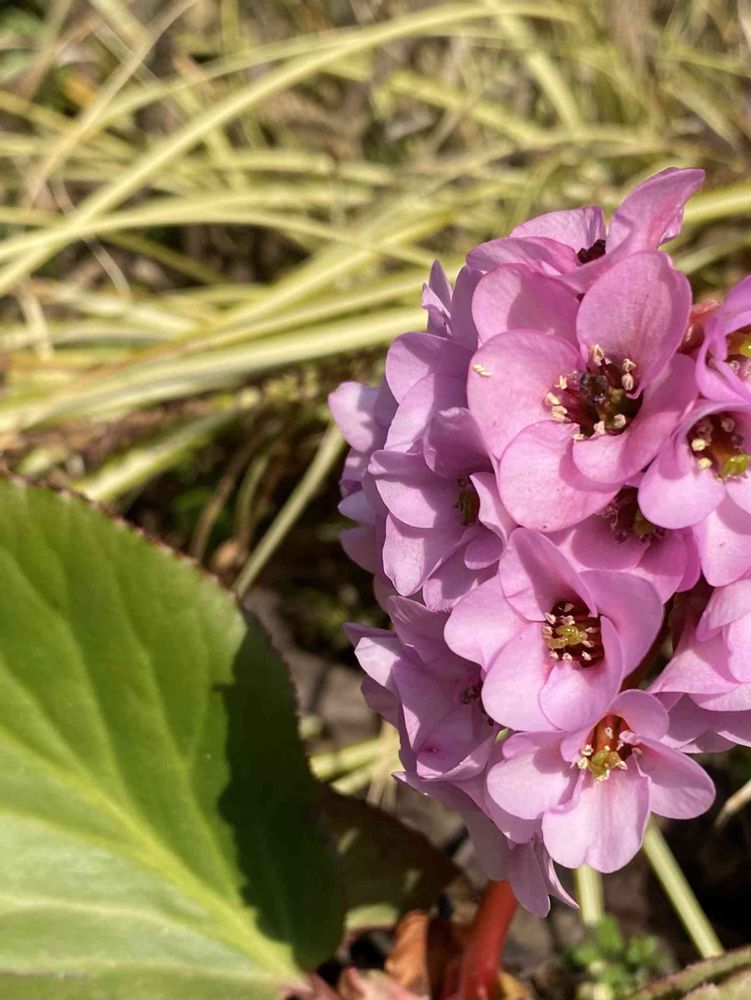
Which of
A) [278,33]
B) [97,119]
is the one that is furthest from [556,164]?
[278,33]

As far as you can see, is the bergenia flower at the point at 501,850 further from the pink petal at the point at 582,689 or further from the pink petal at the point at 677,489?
the pink petal at the point at 677,489

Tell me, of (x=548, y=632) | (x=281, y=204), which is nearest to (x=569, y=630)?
(x=548, y=632)

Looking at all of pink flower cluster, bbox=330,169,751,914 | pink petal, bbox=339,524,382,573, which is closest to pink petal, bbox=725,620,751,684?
pink flower cluster, bbox=330,169,751,914

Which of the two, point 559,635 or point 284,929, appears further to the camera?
point 284,929

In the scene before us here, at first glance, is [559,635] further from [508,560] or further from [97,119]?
[97,119]

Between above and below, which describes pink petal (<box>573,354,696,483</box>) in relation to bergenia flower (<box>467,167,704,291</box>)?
below

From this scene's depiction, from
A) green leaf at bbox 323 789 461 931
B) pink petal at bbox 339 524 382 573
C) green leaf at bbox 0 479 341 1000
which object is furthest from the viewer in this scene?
green leaf at bbox 323 789 461 931

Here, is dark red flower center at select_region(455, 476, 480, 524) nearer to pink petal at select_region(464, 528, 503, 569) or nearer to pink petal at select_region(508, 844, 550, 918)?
pink petal at select_region(464, 528, 503, 569)
